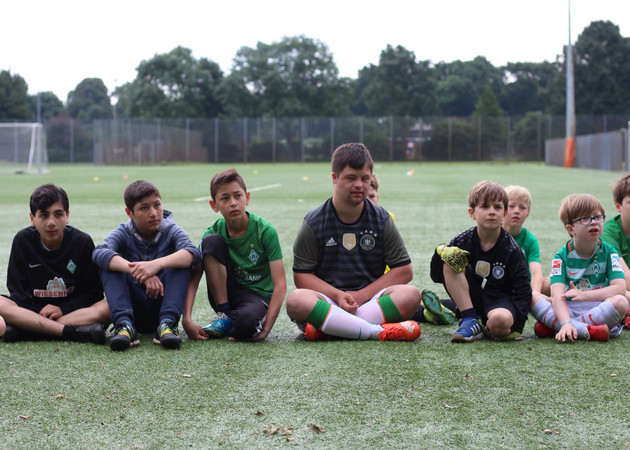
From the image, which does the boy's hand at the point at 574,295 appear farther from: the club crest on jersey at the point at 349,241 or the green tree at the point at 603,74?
the green tree at the point at 603,74

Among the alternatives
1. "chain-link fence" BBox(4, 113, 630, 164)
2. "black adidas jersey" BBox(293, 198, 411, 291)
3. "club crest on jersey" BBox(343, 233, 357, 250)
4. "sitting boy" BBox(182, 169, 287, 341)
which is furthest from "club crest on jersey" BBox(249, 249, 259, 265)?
"chain-link fence" BBox(4, 113, 630, 164)

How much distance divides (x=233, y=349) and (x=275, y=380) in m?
0.61

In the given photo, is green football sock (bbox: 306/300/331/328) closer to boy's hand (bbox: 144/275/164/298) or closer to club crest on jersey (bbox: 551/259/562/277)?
boy's hand (bbox: 144/275/164/298)

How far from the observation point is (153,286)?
3.60m

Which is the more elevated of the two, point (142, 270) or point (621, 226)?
point (621, 226)

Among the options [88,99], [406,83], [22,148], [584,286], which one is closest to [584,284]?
[584,286]

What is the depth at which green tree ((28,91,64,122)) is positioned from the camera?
292 feet

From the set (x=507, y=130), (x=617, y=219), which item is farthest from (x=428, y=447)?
(x=507, y=130)

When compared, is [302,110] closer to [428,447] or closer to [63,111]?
[63,111]

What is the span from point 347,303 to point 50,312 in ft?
5.24

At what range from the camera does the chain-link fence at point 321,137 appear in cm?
4384

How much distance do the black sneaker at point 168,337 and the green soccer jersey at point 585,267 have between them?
2.03 metres

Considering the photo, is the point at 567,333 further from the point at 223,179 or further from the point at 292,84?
the point at 292,84

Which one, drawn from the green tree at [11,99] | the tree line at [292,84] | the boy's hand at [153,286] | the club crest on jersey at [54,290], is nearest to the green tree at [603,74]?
the tree line at [292,84]
